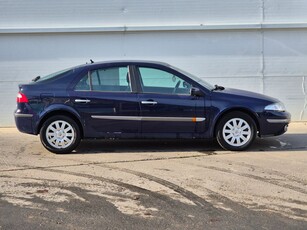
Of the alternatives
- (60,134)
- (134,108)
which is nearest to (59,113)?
(60,134)

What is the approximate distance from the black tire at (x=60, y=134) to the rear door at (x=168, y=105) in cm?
118

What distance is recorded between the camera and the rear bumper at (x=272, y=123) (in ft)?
25.9

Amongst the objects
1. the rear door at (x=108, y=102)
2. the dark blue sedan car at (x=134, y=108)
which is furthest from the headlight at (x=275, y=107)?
the rear door at (x=108, y=102)

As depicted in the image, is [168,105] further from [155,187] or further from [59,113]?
[155,187]

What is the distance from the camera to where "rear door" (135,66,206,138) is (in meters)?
7.74

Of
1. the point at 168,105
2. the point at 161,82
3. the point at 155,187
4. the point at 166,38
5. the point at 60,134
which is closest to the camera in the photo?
the point at 155,187

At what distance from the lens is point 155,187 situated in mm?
5883

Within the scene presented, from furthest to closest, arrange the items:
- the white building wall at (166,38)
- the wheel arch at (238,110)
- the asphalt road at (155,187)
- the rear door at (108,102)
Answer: the white building wall at (166,38) < the wheel arch at (238,110) < the rear door at (108,102) < the asphalt road at (155,187)

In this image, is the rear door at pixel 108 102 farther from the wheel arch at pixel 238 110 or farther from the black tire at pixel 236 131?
the black tire at pixel 236 131

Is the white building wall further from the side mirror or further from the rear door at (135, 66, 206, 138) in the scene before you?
the side mirror

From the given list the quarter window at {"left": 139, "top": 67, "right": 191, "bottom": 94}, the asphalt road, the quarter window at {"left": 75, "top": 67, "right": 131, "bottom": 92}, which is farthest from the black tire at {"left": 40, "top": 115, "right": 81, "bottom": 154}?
the quarter window at {"left": 139, "top": 67, "right": 191, "bottom": 94}

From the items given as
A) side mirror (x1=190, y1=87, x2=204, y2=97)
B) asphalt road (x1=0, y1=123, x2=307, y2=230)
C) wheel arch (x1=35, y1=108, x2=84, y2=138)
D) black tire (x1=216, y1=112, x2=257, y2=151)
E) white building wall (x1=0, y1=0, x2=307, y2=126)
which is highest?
white building wall (x1=0, y1=0, x2=307, y2=126)

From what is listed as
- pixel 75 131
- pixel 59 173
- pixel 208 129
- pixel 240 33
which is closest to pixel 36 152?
pixel 75 131

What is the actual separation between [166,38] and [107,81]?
3777mm
